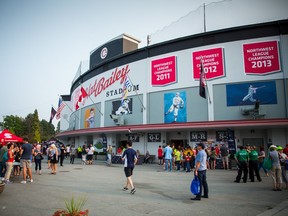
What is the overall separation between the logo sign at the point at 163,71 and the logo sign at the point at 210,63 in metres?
2.44

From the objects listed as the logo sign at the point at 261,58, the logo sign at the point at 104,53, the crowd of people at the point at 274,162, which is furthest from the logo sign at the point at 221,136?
the logo sign at the point at 104,53

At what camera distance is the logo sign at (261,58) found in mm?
21703

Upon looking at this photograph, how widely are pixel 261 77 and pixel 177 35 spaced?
11.0 meters

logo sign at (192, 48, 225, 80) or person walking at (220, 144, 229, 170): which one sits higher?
logo sign at (192, 48, 225, 80)

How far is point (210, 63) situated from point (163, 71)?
5332 mm

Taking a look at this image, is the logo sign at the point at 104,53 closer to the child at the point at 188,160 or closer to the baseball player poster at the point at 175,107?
the baseball player poster at the point at 175,107

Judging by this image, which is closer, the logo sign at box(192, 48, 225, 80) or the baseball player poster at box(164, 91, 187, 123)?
the logo sign at box(192, 48, 225, 80)

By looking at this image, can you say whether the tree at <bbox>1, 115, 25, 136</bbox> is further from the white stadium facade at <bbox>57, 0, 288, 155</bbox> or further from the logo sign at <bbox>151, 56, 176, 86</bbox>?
the logo sign at <bbox>151, 56, 176, 86</bbox>

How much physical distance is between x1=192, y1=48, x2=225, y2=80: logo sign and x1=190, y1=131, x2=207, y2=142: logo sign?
571cm

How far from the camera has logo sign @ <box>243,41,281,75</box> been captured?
21.7 metres

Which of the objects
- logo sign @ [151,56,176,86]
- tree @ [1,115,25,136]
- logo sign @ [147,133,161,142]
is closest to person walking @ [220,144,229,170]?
logo sign @ [147,133,161,142]

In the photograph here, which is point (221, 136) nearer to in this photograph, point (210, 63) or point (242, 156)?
point (210, 63)

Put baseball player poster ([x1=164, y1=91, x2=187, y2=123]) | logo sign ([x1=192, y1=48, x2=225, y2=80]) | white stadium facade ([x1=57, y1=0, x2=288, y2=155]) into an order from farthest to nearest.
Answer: baseball player poster ([x1=164, y1=91, x2=187, y2=123]), logo sign ([x1=192, y1=48, x2=225, y2=80]), white stadium facade ([x1=57, y1=0, x2=288, y2=155])

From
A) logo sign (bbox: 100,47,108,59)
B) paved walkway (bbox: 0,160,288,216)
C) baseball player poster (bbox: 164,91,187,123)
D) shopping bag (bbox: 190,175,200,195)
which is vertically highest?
logo sign (bbox: 100,47,108,59)
